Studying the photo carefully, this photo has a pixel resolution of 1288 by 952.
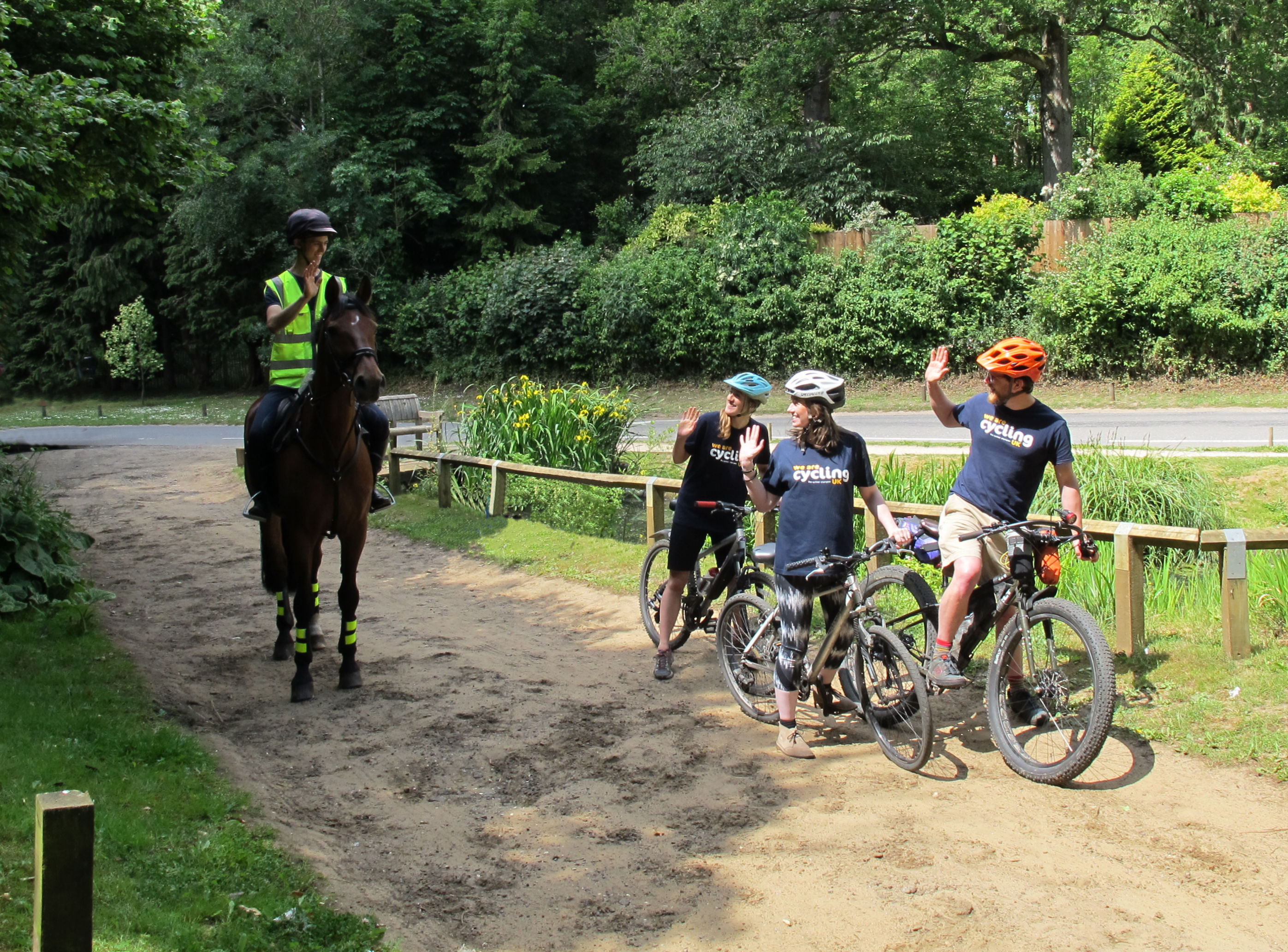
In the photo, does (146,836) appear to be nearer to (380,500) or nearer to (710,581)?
(710,581)

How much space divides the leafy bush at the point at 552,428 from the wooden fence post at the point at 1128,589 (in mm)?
7652

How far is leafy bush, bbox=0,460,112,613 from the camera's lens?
333 inches

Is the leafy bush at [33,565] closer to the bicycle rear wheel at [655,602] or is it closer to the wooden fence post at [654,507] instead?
the bicycle rear wheel at [655,602]

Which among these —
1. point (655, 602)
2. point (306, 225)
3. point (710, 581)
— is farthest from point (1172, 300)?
point (306, 225)

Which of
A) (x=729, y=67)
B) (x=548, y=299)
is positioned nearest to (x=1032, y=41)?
(x=729, y=67)

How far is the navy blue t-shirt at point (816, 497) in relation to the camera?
584cm

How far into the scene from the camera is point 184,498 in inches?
635

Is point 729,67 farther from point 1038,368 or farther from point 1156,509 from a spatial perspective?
point 1038,368

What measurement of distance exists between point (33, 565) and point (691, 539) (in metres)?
5.29

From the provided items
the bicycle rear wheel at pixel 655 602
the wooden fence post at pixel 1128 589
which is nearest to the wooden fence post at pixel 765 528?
the bicycle rear wheel at pixel 655 602

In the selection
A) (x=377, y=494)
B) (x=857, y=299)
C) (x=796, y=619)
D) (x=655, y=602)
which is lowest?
(x=655, y=602)

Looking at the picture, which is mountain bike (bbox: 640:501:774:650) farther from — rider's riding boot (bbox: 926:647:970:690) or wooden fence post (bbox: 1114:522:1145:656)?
wooden fence post (bbox: 1114:522:1145:656)

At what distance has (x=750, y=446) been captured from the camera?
5.91 m

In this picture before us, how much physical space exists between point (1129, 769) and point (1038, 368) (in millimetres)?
2068
